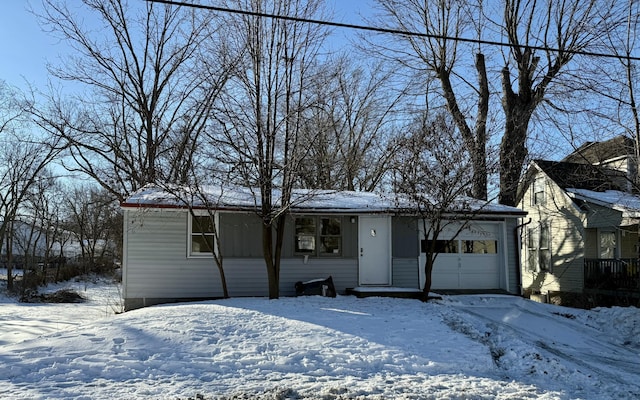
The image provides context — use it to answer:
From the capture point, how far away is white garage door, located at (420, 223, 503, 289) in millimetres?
15773

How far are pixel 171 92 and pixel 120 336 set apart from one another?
19367 mm

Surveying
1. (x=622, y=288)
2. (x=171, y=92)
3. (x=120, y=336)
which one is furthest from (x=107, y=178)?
(x=622, y=288)

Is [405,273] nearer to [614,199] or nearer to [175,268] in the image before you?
[175,268]

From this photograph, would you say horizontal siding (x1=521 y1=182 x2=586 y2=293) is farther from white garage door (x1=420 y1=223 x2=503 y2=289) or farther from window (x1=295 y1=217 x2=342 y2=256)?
window (x1=295 y1=217 x2=342 y2=256)

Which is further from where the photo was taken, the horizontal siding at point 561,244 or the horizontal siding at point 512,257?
the horizontal siding at point 561,244

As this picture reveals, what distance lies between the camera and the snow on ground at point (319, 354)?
22.0ft

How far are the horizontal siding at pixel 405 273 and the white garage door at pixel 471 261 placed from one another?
30.9 inches

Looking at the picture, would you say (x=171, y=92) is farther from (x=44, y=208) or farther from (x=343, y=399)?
(x=343, y=399)

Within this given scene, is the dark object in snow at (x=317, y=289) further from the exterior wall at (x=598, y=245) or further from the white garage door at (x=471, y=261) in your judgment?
the exterior wall at (x=598, y=245)

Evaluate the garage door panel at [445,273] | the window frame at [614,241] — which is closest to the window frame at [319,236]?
the garage door panel at [445,273]

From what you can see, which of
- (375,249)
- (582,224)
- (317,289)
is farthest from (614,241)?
(317,289)

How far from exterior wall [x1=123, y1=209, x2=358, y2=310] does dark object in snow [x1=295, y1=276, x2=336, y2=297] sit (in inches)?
23.2

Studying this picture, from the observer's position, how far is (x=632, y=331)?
12.1 metres

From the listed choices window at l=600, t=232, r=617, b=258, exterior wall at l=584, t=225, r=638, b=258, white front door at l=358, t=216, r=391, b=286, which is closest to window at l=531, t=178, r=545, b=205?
exterior wall at l=584, t=225, r=638, b=258
